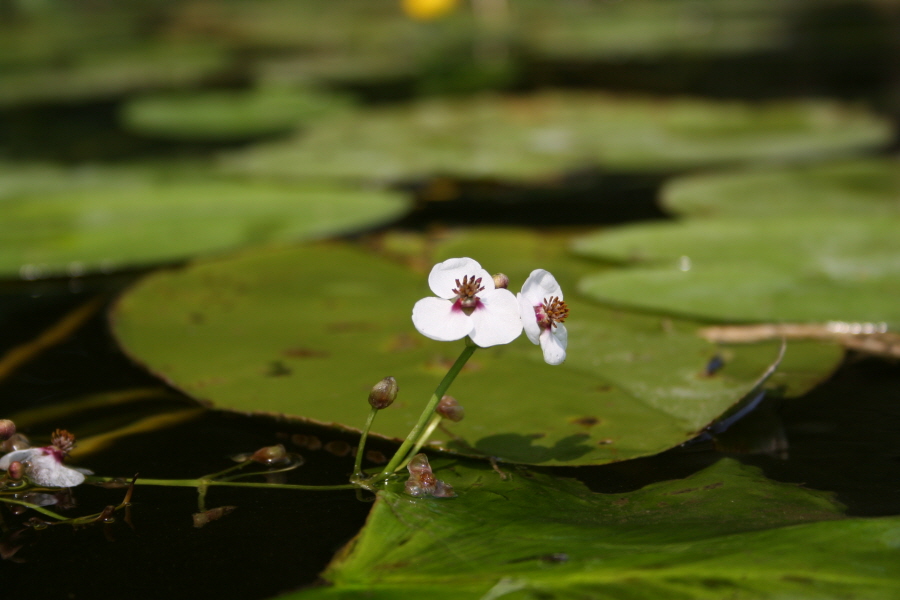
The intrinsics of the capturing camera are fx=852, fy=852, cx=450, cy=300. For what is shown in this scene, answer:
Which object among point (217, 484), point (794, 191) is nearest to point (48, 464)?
point (217, 484)

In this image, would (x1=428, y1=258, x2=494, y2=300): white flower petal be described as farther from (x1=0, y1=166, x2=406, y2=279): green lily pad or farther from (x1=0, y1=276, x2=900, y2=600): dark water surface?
(x1=0, y1=166, x2=406, y2=279): green lily pad

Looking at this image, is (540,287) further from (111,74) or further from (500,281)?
(111,74)

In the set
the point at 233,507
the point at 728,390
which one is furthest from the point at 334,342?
the point at 728,390

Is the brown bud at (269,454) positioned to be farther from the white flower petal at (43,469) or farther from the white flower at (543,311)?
the white flower at (543,311)

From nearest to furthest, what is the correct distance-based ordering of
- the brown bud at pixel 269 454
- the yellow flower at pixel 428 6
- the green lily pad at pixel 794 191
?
the brown bud at pixel 269 454 → the green lily pad at pixel 794 191 → the yellow flower at pixel 428 6

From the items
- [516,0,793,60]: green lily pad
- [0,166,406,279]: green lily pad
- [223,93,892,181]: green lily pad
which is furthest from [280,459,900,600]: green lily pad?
[516,0,793,60]: green lily pad

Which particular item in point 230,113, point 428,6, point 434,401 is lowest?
point 434,401

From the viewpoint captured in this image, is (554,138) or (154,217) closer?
(154,217)

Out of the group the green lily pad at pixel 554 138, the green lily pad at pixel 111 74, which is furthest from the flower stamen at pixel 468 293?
the green lily pad at pixel 111 74
